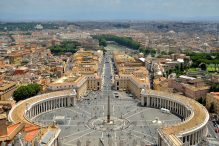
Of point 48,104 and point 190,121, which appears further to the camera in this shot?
point 48,104

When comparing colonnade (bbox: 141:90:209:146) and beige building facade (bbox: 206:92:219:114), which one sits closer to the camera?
colonnade (bbox: 141:90:209:146)

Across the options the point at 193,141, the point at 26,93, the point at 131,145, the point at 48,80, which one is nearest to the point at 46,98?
the point at 26,93

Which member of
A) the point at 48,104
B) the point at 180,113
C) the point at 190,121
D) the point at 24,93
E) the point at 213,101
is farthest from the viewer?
the point at 24,93

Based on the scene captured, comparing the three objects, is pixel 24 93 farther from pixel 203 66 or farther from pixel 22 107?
pixel 203 66

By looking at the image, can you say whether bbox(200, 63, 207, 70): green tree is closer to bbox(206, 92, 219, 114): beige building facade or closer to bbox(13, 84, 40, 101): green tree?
bbox(206, 92, 219, 114): beige building facade

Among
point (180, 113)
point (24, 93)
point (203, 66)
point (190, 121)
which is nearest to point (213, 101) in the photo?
point (180, 113)

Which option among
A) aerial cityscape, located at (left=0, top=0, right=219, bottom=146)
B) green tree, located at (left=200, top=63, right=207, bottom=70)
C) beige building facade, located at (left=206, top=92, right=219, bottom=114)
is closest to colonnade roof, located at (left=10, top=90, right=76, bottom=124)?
aerial cityscape, located at (left=0, top=0, right=219, bottom=146)

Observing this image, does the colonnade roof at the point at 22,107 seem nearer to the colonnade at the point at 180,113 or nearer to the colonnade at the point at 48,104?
the colonnade at the point at 48,104

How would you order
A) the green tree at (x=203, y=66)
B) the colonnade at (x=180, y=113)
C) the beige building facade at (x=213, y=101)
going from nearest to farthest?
the colonnade at (x=180, y=113), the beige building facade at (x=213, y=101), the green tree at (x=203, y=66)

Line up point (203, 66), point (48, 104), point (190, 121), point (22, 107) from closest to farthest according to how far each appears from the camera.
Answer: point (190, 121)
point (22, 107)
point (48, 104)
point (203, 66)

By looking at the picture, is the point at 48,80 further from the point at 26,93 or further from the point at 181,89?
the point at 181,89

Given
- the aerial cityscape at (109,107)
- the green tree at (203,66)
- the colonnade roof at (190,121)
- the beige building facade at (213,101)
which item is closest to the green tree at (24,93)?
the aerial cityscape at (109,107)
